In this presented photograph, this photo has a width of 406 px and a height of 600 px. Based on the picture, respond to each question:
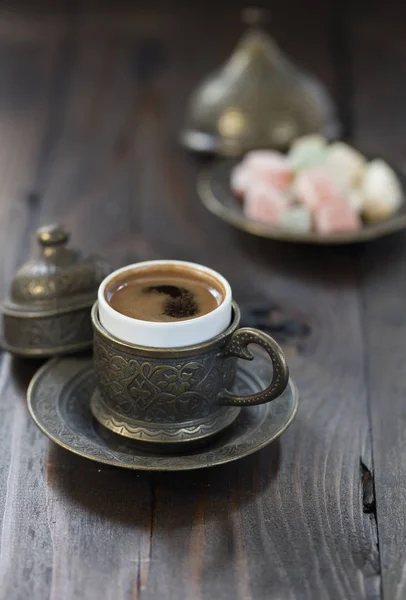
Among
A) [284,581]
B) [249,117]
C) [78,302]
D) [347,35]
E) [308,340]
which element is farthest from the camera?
[347,35]

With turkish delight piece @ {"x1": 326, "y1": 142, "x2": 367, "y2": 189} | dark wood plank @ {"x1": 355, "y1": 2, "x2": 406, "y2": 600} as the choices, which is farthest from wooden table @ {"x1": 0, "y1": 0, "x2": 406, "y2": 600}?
turkish delight piece @ {"x1": 326, "y1": 142, "x2": 367, "y2": 189}

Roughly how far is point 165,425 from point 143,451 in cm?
3

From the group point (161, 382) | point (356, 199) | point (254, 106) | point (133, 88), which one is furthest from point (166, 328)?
point (133, 88)

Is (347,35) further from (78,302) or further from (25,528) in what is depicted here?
(25,528)

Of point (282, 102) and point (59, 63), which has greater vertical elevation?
point (282, 102)

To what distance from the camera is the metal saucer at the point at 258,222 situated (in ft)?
4.15

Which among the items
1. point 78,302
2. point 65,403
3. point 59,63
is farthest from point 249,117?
point 65,403

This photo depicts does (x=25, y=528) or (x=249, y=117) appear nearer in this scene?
(x=25, y=528)

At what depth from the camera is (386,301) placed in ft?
3.93

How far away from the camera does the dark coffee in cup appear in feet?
2.79

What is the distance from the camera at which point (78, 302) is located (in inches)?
38.3

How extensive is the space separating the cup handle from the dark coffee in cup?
0.05 m

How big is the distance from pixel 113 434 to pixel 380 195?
0.67 meters

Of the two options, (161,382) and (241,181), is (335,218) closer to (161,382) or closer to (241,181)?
(241,181)
